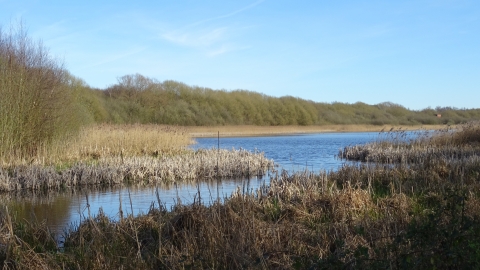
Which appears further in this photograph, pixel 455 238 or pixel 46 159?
pixel 46 159

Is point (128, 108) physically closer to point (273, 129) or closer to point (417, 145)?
point (273, 129)

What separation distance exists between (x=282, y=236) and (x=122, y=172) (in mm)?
8216

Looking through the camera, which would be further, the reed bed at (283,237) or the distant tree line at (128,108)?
the distant tree line at (128,108)

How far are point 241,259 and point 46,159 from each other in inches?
450

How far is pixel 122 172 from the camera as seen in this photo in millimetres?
12758

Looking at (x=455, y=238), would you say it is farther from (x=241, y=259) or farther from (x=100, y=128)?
(x=100, y=128)

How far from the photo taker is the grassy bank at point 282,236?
3352mm

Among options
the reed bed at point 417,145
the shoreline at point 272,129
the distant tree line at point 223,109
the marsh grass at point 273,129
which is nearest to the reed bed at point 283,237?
the reed bed at point 417,145

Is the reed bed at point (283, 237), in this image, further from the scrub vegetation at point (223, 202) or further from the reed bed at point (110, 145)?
the reed bed at point (110, 145)

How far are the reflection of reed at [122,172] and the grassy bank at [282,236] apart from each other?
478cm

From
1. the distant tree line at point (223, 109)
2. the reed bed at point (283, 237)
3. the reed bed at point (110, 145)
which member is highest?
the distant tree line at point (223, 109)

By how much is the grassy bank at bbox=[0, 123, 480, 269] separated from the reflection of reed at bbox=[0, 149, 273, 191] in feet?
15.7

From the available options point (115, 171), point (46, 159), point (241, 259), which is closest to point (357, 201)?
point (241, 259)

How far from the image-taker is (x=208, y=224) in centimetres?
525
